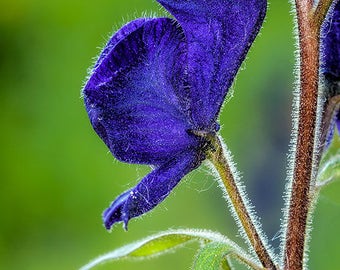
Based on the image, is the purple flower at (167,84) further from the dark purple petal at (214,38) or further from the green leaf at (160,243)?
the green leaf at (160,243)

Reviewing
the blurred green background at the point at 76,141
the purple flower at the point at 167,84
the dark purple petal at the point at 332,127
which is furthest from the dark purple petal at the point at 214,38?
the blurred green background at the point at 76,141

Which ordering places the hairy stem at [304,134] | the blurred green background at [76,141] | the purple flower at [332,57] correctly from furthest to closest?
the blurred green background at [76,141] → the purple flower at [332,57] → the hairy stem at [304,134]

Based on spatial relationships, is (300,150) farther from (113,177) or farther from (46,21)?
(46,21)

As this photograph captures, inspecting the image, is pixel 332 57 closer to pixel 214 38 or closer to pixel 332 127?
pixel 332 127

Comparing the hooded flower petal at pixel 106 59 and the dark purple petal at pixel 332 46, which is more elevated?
the hooded flower petal at pixel 106 59

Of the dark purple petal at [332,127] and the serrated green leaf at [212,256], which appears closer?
the serrated green leaf at [212,256]

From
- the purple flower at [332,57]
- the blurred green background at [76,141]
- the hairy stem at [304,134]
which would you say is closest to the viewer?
the hairy stem at [304,134]

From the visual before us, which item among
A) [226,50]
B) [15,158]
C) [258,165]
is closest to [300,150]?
[226,50]
